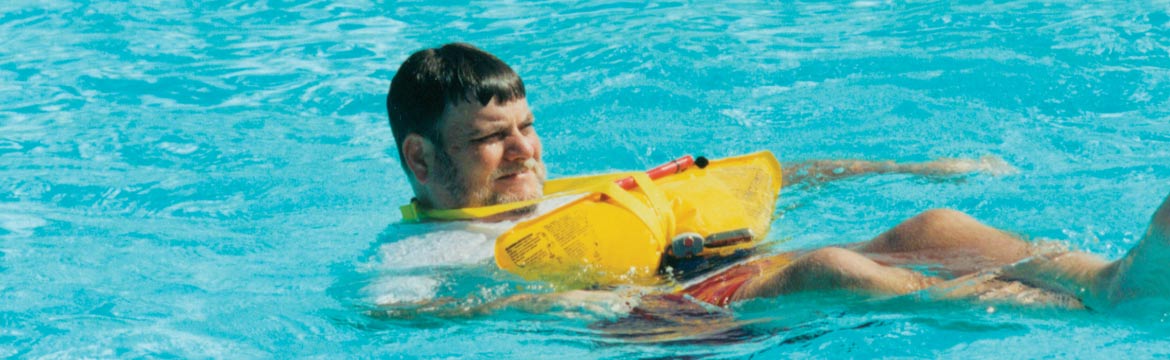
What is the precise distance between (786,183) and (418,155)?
5.82 feet

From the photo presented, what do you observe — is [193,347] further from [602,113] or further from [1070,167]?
[1070,167]

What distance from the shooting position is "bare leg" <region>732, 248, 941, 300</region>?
4.01 meters

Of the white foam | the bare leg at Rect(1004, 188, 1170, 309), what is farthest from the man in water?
the white foam

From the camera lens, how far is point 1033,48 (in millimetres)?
8391

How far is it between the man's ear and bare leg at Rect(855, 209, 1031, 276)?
1.69 m

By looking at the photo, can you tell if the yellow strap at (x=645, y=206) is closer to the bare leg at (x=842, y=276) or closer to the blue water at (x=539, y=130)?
the blue water at (x=539, y=130)

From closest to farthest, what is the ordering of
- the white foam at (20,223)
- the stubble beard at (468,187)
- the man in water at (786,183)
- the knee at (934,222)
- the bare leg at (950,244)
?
the man in water at (786,183) → the bare leg at (950,244) → the knee at (934,222) → the stubble beard at (468,187) → the white foam at (20,223)

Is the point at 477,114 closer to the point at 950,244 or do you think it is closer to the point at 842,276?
the point at 842,276

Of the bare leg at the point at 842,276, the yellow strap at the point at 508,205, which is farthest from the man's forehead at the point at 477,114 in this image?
the bare leg at the point at 842,276

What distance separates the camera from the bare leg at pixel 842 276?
401 cm

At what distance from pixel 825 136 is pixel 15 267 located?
4.06 m

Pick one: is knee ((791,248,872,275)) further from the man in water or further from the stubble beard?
the stubble beard

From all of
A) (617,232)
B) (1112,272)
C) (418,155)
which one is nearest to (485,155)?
(418,155)

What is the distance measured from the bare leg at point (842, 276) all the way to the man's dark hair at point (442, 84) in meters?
1.37
